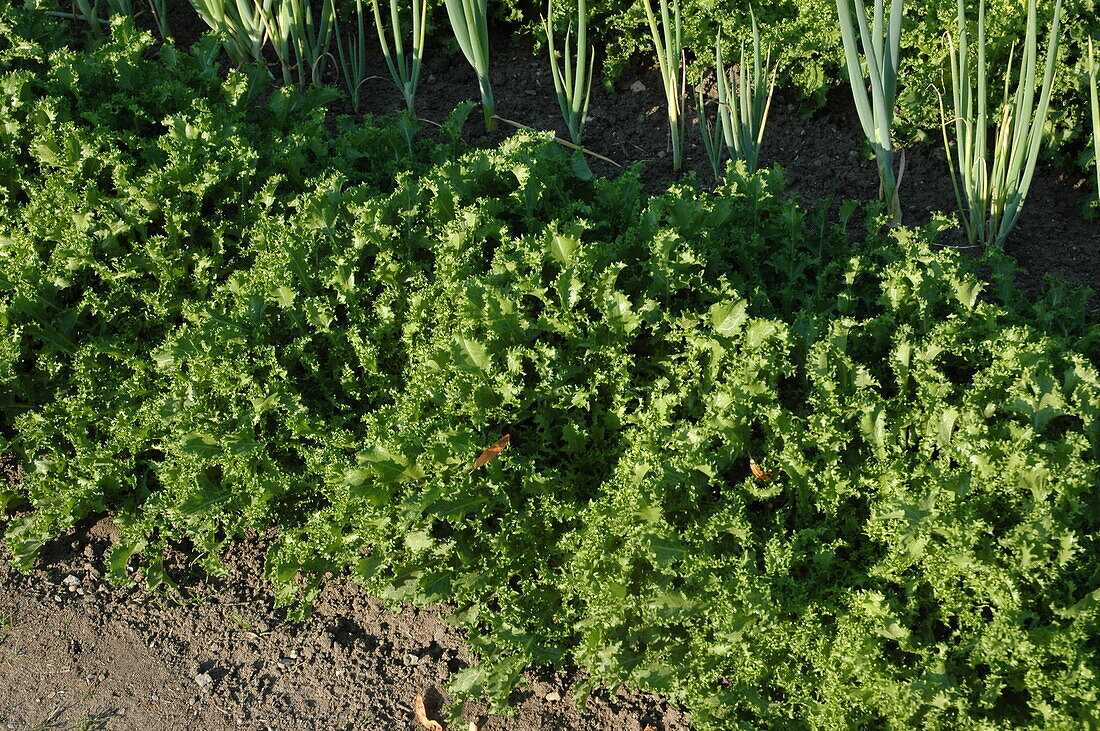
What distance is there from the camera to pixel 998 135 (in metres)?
3.60

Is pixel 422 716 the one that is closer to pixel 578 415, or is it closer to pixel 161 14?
pixel 578 415

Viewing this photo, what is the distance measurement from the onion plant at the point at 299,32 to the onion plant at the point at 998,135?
2630 mm

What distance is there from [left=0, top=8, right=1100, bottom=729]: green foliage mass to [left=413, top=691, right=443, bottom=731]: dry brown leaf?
0.60ft

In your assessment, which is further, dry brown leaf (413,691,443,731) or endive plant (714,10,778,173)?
endive plant (714,10,778,173)

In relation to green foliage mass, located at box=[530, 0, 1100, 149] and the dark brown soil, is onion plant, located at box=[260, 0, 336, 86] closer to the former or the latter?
green foliage mass, located at box=[530, 0, 1100, 149]

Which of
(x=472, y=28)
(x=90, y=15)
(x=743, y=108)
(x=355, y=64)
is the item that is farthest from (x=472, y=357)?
(x=90, y=15)

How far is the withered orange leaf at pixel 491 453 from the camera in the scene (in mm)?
2674

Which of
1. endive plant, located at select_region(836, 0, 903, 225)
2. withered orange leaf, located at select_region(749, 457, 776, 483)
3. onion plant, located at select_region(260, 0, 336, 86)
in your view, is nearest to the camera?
Result: withered orange leaf, located at select_region(749, 457, 776, 483)

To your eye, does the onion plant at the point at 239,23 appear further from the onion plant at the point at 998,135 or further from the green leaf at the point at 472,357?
the onion plant at the point at 998,135

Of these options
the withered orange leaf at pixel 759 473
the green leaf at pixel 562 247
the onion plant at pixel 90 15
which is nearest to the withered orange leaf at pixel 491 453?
the green leaf at pixel 562 247

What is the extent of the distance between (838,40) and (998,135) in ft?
2.75

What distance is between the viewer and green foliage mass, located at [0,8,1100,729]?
2332 millimetres

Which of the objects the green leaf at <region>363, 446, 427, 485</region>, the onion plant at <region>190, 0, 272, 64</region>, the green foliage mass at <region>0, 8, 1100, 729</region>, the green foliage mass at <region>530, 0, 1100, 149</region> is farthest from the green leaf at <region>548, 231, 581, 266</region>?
the onion plant at <region>190, 0, 272, 64</region>

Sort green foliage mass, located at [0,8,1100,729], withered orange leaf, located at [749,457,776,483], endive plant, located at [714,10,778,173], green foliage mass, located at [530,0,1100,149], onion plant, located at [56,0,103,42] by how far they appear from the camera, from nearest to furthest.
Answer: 1. green foliage mass, located at [0,8,1100,729]
2. withered orange leaf, located at [749,457,776,483]
3. endive plant, located at [714,10,778,173]
4. green foliage mass, located at [530,0,1100,149]
5. onion plant, located at [56,0,103,42]
